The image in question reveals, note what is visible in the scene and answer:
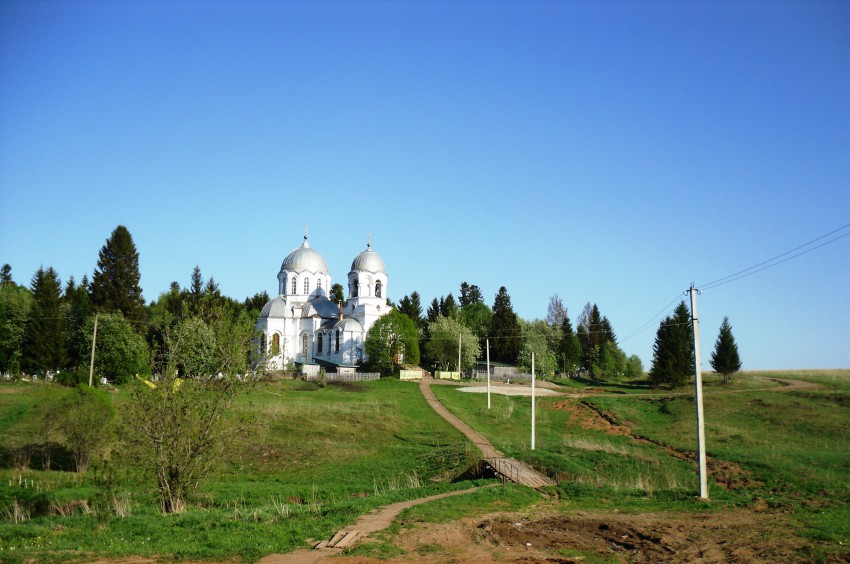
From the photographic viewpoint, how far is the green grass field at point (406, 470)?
52.7 feet

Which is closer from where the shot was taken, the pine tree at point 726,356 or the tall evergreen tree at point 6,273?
the pine tree at point 726,356

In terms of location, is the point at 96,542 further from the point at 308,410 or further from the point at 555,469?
the point at 308,410

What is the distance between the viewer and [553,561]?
1387 centimetres

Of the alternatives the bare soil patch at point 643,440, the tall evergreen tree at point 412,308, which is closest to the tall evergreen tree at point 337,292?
the tall evergreen tree at point 412,308

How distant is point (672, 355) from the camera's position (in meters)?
72.2

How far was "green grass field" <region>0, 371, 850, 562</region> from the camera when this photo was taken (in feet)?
52.7

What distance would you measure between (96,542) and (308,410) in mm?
28269

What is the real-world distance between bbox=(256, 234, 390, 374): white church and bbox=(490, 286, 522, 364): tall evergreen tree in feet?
70.6

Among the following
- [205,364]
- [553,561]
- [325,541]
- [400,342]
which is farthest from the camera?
[400,342]

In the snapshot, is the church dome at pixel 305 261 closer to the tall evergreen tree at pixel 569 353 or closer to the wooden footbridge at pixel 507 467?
the tall evergreen tree at pixel 569 353

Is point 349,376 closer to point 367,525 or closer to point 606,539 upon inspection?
point 367,525

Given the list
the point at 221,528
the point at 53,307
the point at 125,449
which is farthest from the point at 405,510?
the point at 53,307

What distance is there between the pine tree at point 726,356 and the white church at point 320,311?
35.5 meters

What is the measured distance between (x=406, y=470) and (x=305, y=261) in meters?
54.8
